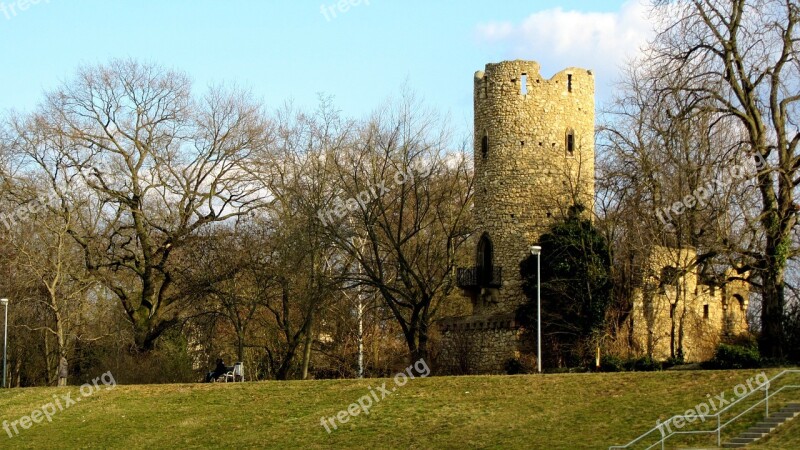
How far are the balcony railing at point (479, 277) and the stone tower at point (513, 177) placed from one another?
39mm

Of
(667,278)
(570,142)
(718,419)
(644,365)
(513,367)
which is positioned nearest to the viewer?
(718,419)

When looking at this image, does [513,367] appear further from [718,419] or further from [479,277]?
[718,419]

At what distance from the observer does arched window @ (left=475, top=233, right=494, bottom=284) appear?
1959 inches

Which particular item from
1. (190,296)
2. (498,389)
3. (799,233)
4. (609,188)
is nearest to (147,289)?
(190,296)

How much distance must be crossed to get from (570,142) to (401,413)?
2000 cm

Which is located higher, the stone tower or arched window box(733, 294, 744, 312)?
the stone tower

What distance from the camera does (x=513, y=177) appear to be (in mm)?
49438

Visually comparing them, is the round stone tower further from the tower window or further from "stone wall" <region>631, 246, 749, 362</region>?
"stone wall" <region>631, 246, 749, 362</region>

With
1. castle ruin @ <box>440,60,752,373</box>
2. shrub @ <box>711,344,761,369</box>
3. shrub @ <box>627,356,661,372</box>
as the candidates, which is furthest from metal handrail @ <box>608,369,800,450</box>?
castle ruin @ <box>440,60,752,373</box>

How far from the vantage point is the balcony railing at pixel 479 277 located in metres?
49.3

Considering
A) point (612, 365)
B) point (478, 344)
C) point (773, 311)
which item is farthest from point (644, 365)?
point (478, 344)

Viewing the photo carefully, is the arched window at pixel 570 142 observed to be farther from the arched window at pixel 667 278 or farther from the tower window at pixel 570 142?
the arched window at pixel 667 278

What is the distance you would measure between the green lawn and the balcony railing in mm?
12819

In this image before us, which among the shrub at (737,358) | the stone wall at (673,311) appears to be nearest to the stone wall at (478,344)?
the stone wall at (673,311)
